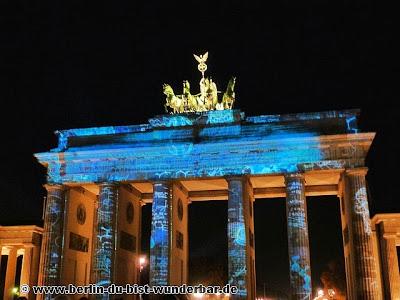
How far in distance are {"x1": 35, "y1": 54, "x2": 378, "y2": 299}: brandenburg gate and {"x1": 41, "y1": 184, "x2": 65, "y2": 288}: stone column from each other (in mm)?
74

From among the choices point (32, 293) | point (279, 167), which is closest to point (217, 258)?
point (32, 293)

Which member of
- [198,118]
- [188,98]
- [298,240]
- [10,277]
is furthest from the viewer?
[10,277]

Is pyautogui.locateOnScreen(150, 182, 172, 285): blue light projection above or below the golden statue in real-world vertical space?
below


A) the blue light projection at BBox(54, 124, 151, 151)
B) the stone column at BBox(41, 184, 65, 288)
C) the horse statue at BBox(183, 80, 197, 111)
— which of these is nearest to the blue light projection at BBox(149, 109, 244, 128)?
the blue light projection at BBox(54, 124, 151, 151)

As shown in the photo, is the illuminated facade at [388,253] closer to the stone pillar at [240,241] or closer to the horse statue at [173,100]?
the stone pillar at [240,241]

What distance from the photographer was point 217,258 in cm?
8106

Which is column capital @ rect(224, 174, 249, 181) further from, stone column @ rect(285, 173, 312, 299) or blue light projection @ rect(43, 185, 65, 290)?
blue light projection @ rect(43, 185, 65, 290)

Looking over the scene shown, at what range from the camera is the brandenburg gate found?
3325 centimetres

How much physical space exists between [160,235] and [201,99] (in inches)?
442

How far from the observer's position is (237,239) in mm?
33562

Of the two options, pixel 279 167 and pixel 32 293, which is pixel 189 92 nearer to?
pixel 279 167

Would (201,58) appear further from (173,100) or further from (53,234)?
(53,234)

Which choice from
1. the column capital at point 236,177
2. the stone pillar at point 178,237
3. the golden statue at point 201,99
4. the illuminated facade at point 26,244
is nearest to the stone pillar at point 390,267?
the column capital at point 236,177

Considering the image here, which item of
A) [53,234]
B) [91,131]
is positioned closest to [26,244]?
[53,234]
